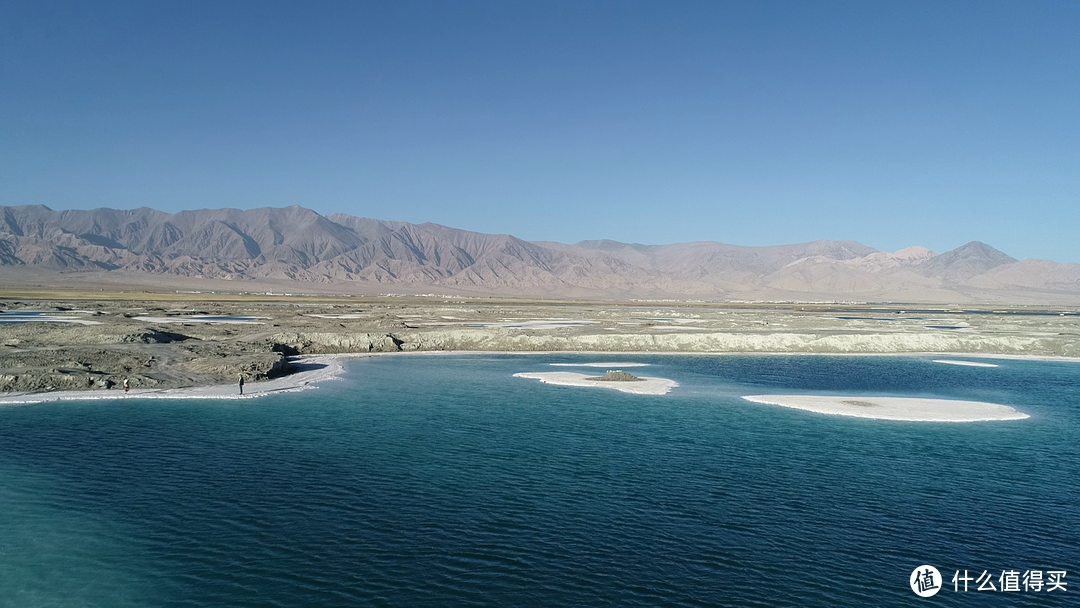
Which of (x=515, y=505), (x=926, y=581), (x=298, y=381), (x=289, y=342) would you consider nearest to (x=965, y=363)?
(x=926, y=581)

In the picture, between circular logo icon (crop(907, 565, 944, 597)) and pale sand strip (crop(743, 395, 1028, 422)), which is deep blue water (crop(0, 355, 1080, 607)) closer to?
circular logo icon (crop(907, 565, 944, 597))

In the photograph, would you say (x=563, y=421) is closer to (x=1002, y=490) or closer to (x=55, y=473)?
(x=1002, y=490)

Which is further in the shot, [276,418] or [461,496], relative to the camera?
[276,418]

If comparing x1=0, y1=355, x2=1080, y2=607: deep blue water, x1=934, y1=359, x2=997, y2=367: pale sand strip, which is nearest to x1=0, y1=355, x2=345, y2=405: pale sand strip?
x1=0, y1=355, x2=1080, y2=607: deep blue water

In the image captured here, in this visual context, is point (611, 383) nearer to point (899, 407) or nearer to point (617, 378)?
point (617, 378)

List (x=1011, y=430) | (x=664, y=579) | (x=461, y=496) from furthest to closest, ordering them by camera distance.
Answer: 1. (x=1011, y=430)
2. (x=461, y=496)
3. (x=664, y=579)

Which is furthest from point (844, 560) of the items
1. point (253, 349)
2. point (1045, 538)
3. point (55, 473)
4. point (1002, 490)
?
point (253, 349)

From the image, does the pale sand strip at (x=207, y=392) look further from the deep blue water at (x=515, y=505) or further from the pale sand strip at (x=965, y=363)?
the pale sand strip at (x=965, y=363)
